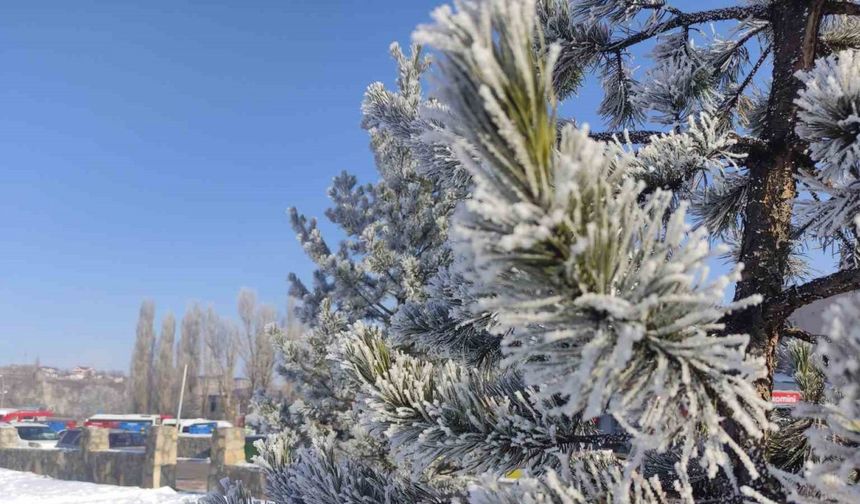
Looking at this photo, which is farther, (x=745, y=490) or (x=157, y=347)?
(x=157, y=347)

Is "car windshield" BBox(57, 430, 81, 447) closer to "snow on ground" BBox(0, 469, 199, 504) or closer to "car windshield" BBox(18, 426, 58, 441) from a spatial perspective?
"car windshield" BBox(18, 426, 58, 441)

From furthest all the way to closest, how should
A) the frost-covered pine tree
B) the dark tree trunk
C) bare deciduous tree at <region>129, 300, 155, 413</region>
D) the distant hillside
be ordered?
the distant hillside < bare deciduous tree at <region>129, 300, 155, 413</region> < the dark tree trunk < the frost-covered pine tree

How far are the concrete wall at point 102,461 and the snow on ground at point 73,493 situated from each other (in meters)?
0.73

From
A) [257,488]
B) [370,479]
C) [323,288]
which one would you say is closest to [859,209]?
[370,479]

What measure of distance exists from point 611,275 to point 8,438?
26.8m

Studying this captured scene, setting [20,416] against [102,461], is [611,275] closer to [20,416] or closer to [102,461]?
[102,461]

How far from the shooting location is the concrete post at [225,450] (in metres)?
16.2

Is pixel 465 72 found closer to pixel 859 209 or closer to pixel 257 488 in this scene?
pixel 859 209

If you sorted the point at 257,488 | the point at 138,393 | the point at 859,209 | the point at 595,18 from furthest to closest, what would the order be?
the point at 138,393 < the point at 257,488 < the point at 595,18 < the point at 859,209

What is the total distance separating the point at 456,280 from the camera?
6.37 feet

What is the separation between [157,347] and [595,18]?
4786cm

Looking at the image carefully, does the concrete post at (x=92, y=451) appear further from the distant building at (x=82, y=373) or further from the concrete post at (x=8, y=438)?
the distant building at (x=82, y=373)

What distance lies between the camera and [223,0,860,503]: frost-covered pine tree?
776 mm

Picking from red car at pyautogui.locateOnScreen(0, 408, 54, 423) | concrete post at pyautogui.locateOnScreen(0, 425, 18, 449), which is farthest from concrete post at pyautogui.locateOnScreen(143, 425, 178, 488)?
red car at pyautogui.locateOnScreen(0, 408, 54, 423)
